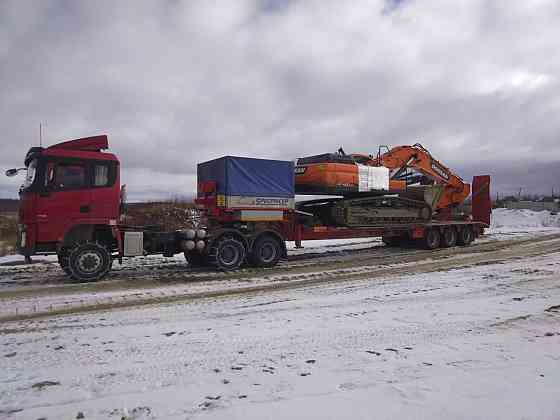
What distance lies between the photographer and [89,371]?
3686 mm

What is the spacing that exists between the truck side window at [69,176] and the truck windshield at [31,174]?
0.45 m

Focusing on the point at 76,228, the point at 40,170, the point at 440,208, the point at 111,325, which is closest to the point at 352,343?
the point at 111,325

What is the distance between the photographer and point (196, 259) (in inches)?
424

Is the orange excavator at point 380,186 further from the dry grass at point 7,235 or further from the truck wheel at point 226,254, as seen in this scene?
the dry grass at point 7,235

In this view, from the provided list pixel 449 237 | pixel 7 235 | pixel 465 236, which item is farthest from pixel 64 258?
pixel 465 236

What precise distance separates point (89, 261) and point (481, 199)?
51.8 ft

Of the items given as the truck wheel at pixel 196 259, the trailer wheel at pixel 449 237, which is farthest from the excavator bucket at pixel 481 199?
the truck wheel at pixel 196 259

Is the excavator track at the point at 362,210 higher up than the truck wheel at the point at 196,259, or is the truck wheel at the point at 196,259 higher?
the excavator track at the point at 362,210

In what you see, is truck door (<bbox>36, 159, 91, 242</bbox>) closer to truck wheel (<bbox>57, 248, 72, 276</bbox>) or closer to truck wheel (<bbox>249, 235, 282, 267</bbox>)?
truck wheel (<bbox>57, 248, 72, 276</bbox>)

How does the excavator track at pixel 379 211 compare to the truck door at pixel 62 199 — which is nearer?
the truck door at pixel 62 199

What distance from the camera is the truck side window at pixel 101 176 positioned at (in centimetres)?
878

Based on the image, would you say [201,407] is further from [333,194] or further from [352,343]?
[333,194]

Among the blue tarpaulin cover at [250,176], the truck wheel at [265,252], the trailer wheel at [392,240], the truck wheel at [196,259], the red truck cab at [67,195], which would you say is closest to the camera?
the red truck cab at [67,195]

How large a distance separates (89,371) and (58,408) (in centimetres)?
70
